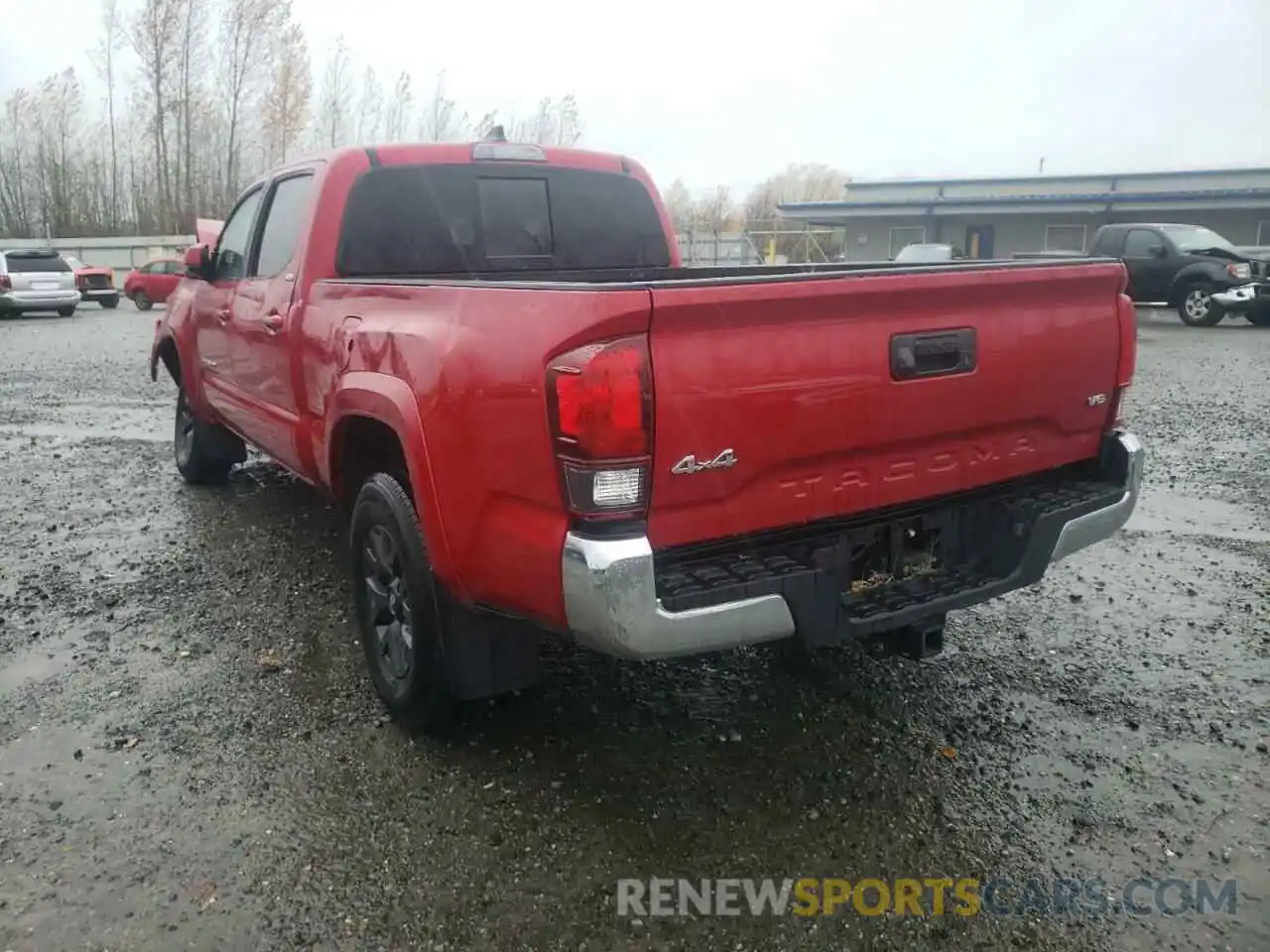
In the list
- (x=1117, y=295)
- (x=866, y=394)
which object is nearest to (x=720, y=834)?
(x=866, y=394)

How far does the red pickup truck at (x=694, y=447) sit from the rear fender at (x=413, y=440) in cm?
1

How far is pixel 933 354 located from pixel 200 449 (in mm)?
5293

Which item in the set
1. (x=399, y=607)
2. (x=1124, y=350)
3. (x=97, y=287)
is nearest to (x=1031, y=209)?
(x=97, y=287)

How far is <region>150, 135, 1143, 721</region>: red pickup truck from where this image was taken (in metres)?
2.66

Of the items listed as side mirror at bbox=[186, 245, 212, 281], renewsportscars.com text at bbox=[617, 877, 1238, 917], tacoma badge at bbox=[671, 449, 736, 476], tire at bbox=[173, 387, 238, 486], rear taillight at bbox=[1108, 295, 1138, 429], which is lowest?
renewsportscars.com text at bbox=[617, 877, 1238, 917]

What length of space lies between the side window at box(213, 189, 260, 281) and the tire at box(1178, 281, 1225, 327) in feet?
57.6

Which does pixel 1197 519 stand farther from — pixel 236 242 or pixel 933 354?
pixel 236 242

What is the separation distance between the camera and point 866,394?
117 inches

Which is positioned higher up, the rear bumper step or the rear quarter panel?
the rear quarter panel

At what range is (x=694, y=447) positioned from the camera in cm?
270

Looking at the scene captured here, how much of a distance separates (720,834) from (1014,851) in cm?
81

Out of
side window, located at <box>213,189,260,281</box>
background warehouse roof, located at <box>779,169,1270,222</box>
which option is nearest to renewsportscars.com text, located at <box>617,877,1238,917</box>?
side window, located at <box>213,189,260,281</box>

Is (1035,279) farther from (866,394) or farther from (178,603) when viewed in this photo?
(178,603)

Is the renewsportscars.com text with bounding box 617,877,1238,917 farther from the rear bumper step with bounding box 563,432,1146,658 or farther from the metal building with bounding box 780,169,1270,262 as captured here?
the metal building with bounding box 780,169,1270,262
